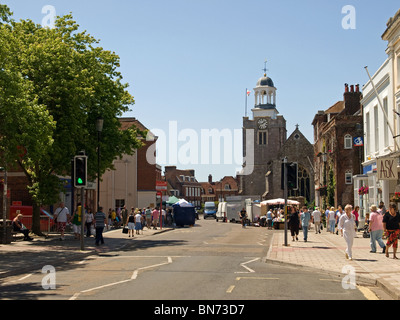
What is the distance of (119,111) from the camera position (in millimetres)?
31750

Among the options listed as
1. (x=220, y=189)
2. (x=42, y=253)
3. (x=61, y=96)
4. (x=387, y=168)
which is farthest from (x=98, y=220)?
(x=220, y=189)

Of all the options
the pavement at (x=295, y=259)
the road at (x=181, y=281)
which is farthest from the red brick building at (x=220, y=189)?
the road at (x=181, y=281)

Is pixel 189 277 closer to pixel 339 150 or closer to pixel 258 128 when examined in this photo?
pixel 339 150

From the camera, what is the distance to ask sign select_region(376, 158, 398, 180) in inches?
1017

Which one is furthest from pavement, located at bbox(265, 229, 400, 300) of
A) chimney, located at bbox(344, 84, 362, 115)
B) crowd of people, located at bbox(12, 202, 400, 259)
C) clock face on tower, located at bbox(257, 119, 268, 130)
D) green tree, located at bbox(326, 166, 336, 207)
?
clock face on tower, located at bbox(257, 119, 268, 130)

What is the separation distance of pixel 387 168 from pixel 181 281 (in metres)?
16.5

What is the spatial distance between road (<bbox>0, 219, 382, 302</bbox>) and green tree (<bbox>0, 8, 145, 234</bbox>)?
8.57 m

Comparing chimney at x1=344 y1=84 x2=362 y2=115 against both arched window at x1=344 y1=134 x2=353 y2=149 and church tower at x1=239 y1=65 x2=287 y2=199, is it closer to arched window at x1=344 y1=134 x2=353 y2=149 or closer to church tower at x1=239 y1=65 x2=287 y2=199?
arched window at x1=344 y1=134 x2=353 y2=149

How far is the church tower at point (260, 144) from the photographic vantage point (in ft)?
329

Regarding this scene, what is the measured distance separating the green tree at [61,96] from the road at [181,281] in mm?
8572

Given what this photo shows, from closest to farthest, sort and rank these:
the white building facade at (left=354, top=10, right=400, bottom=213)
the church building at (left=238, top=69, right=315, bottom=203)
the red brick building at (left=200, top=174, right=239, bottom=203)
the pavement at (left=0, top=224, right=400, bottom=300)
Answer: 1. the pavement at (left=0, top=224, right=400, bottom=300)
2. the white building facade at (left=354, top=10, right=400, bottom=213)
3. the church building at (left=238, top=69, right=315, bottom=203)
4. the red brick building at (left=200, top=174, right=239, bottom=203)

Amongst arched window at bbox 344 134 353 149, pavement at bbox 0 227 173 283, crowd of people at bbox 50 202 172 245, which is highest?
arched window at bbox 344 134 353 149

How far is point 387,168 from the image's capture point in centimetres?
2614
